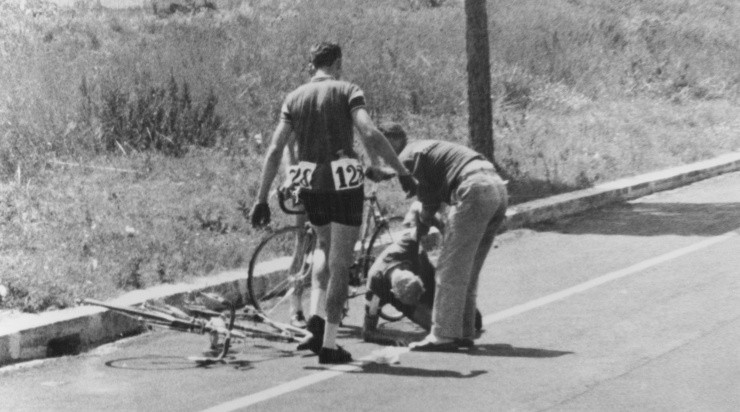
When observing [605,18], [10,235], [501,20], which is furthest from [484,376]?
[605,18]

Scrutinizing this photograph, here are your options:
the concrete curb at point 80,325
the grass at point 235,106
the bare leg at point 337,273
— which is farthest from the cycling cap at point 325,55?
the grass at point 235,106

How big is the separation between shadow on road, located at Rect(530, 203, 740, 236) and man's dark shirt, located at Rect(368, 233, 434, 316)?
476cm

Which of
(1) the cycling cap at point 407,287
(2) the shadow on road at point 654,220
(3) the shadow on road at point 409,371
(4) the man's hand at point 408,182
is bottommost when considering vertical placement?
(3) the shadow on road at point 409,371

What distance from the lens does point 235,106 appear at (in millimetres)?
17297

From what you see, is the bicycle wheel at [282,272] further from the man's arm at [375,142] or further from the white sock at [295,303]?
the man's arm at [375,142]

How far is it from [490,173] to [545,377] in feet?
5.10

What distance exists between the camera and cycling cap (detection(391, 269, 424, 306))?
9211 mm

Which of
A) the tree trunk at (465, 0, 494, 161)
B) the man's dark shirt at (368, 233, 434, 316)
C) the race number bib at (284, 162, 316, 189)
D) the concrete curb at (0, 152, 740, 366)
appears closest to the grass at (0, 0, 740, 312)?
the concrete curb at (0, 152, 740, 366)

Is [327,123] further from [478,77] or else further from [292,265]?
[478,77]

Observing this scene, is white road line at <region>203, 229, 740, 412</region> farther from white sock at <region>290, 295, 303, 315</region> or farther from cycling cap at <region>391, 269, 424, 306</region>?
white sock at <region>290, 295, 303, 315</region>

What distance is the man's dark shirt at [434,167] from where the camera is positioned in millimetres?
8953

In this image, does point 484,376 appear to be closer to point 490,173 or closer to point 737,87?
point 490,173

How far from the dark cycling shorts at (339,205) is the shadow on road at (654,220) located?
5843 millimetres

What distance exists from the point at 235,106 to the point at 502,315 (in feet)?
25.9
